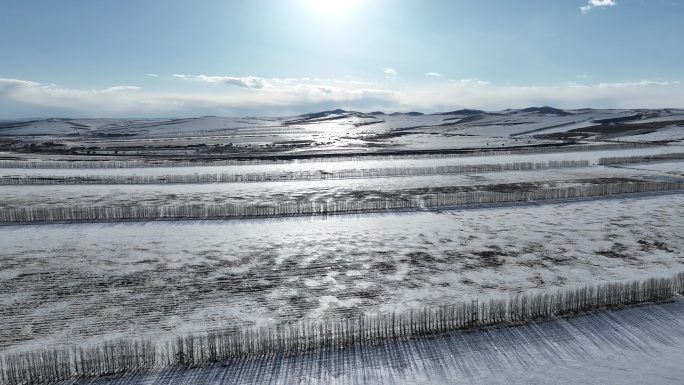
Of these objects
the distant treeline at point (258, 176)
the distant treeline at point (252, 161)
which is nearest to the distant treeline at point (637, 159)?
the distant treeline at point (258, 176)

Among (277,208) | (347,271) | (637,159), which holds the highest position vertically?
(637,159)

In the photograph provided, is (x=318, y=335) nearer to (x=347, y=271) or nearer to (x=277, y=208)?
(x=347, y=271)

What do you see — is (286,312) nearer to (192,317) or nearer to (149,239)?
(192,317)

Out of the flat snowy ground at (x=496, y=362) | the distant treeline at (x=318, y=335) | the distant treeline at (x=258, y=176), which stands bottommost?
the flat snowy ground at (x=496, y=362)

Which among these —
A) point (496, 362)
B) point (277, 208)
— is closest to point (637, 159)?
point (277, 208)

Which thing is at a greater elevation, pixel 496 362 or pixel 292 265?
pixel 292 265

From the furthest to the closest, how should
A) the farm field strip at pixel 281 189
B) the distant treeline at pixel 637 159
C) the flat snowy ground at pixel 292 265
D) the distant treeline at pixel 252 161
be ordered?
the distant treeline at pixel 252 161, the distant treeline at pixel 637 159, the farm field strip at pixel 281 189, the flat snowy ground at pixel 292 265

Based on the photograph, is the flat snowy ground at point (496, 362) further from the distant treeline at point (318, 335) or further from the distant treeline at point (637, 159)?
the distant treeline at point (637, 159)
